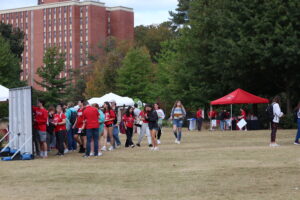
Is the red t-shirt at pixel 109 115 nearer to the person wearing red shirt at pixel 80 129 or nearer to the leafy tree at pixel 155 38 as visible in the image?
the person wearing red shirt at pixel 80 129

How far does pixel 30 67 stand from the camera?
607 feet

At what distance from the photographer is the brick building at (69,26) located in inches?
6654

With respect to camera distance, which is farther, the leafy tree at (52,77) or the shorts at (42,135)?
the leafy tree at (52,77)

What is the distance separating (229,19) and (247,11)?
1.61 m

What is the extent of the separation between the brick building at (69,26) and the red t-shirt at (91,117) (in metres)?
139

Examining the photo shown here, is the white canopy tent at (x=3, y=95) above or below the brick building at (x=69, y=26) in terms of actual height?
below

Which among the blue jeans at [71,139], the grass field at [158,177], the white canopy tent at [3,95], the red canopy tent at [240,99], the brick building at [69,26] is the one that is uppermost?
the brick building at [69,26]

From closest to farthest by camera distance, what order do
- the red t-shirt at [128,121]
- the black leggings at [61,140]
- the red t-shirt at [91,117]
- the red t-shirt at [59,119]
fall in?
the red t-shirt at [91,117], the black leggings at [61,140], the red t-shirt at [59,119], the red t-shirt at [128,121]

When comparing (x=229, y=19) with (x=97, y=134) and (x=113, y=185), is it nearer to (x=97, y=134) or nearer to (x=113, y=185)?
(x=97, y=134)

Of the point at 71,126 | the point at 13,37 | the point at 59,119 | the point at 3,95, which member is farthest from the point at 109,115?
the point at 13,37

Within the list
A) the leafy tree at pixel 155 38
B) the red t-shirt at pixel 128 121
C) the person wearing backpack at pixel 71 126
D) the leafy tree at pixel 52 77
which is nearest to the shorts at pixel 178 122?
the red t-shirt at pixel 128 121

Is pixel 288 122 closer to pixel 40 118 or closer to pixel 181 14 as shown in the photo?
pixel 40 118

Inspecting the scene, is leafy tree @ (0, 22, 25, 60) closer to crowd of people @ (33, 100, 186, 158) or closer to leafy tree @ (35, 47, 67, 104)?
leafy tree @ (35, 47, 67, 104)

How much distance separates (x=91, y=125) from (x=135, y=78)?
60.3m
